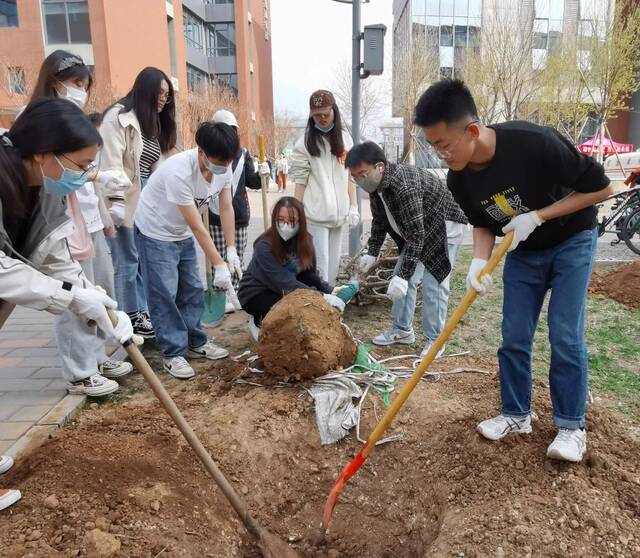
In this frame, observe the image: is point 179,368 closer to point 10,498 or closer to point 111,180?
point 111,180

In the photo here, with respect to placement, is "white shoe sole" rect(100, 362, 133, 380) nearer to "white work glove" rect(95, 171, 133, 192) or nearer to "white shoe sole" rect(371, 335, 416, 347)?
"white work glove" rect(95, 171, 133, 192)

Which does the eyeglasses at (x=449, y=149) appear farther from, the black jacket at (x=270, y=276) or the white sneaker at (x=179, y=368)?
the white sneaker at (x=179, y=368)

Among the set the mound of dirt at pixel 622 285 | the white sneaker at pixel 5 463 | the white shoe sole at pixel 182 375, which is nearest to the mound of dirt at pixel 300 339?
the white shoe sole at pixel 182 375

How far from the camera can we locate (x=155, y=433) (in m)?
2.77

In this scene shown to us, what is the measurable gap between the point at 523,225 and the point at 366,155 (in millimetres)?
1445

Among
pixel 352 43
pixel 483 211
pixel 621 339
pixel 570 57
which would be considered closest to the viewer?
pixel 483 211

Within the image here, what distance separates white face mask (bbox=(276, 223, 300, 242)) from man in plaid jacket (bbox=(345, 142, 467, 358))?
0.52 meters

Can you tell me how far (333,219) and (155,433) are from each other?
216 centimetres

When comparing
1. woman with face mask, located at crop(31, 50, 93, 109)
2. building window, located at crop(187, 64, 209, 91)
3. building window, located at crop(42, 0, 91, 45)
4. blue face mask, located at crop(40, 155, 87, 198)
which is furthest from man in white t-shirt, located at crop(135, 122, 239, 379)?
building window, located at crop(187, 64, 209, 91)

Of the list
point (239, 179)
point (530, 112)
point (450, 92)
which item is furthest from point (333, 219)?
point (530, 112)

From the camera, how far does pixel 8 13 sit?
2189cm

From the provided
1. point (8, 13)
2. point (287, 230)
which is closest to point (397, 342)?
point (287, 230)

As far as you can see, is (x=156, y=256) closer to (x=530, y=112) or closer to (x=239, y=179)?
(x=239, y=179)

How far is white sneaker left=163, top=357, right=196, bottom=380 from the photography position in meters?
3.55
